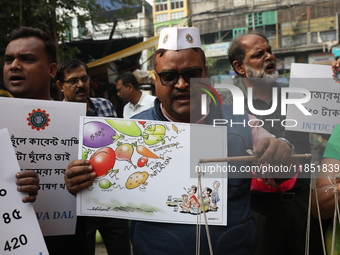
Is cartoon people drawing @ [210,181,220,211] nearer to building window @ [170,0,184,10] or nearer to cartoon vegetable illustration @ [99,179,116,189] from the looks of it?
cartoon vegetable illustration @ [99,179,116,189]

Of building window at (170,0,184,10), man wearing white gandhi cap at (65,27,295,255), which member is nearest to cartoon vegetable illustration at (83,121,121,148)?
man wearing white gandhi cap at (65,27,295,255)

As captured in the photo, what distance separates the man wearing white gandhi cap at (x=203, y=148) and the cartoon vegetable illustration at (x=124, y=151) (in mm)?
149

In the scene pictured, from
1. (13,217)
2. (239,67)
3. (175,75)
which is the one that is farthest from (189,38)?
(239,67)

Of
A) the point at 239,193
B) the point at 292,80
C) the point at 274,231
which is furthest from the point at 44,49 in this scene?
the point at 274,231

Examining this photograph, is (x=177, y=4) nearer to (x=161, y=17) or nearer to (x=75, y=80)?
(x=161, y=17)

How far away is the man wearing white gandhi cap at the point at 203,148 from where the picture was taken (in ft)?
5.98

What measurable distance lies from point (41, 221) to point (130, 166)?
0.59m

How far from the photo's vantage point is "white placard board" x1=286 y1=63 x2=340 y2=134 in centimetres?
275

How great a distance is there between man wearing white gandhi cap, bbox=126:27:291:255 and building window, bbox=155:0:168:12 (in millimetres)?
43566

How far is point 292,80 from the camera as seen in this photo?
2893 mm

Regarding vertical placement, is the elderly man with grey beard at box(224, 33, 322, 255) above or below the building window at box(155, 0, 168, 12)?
below

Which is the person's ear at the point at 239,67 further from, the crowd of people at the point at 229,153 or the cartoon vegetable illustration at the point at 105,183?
the cartoon vegetable illustration at the point at 105,183

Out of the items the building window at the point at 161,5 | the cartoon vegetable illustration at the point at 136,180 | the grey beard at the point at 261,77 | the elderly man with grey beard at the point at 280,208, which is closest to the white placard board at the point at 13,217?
the cartoon vegetable illustration at the point at 136,180

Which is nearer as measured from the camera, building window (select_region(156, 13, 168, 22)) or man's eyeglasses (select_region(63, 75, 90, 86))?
man's eyeglasses (select_region(63, 75, 90, 86))
